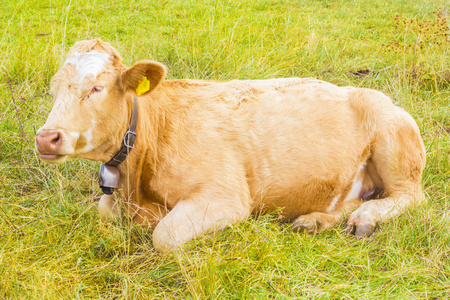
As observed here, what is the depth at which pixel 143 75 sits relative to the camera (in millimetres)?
3367

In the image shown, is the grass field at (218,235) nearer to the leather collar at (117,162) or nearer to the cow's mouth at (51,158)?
the leather collar at (117,162)

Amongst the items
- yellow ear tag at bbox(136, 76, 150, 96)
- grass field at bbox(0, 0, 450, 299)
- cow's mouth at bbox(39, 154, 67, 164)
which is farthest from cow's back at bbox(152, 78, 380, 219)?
cow's mouth at bbox(39, 154, 67, 164)

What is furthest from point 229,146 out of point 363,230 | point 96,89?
point 363,230

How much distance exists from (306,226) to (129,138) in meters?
1.60

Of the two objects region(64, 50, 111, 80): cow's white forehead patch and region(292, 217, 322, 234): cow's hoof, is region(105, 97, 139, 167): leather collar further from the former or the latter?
region(292, 217, 322, 234): cow's hoof

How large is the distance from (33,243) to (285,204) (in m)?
2.07

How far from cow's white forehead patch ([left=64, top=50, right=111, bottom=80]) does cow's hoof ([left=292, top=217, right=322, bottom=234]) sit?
198 centimetres

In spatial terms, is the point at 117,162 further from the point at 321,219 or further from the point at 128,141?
the point at 321,219

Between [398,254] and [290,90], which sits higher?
[290,90]

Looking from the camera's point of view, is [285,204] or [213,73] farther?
[213,73]

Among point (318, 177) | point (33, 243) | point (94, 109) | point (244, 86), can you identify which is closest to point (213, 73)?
point (244, 86)

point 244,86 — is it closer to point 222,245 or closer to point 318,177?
point 318,177

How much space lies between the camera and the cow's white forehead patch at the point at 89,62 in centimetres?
327

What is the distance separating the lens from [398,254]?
3.34 m
